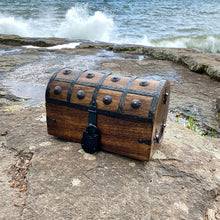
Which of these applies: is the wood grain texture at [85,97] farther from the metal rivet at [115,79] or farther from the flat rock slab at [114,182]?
→ the flat rock slab at [114,182]

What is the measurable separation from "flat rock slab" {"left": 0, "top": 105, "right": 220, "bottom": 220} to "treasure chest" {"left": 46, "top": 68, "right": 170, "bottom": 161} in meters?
0.15

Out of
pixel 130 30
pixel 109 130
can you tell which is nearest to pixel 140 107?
pixel 109 130

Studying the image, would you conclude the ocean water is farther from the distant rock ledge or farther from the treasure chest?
the treasure chest

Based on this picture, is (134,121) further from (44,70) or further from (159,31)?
(159,31)

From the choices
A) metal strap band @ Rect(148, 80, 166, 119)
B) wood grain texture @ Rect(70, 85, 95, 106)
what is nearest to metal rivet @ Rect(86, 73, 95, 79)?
Answer: wood grain texture @ Rect(70, 85, 95, 106)

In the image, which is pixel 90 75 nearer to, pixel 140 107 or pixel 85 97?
pixel 85 97

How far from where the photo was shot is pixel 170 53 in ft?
24.3

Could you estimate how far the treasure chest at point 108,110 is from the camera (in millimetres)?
2062

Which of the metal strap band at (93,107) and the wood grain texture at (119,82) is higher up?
the wood grain texture at (119,82)

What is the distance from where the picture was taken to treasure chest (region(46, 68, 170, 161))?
2.06 m

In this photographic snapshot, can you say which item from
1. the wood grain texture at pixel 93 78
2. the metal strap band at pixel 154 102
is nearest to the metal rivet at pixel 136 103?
the metal strap band at pixel 154 102

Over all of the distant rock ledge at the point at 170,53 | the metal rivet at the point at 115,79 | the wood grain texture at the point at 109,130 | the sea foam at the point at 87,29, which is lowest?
the sea foam at the point at 87,29

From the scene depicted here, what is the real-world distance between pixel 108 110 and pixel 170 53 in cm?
581

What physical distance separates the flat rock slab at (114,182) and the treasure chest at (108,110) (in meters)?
0.15
